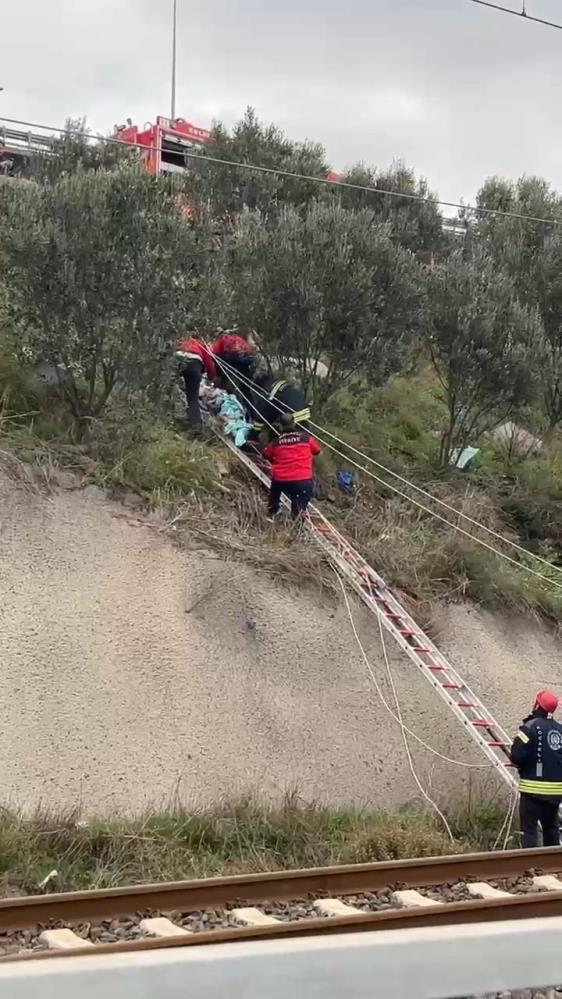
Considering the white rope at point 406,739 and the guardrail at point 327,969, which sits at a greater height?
the guardrail at point 327,969

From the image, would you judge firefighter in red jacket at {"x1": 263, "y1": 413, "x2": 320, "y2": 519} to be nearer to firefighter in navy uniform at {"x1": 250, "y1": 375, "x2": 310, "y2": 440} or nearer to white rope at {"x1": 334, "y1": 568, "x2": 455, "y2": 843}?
firefighter in navy uniform at {"x1": 250, "y1": 375, "x2": 310, "y2": 440}

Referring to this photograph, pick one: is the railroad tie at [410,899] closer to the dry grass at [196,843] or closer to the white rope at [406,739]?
the dry grass at [196,843]

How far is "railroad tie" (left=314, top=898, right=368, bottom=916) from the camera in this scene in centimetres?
574

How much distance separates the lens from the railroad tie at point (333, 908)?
5.74 meters

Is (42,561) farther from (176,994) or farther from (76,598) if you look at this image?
(176,994)

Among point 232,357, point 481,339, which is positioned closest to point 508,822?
point 232,357

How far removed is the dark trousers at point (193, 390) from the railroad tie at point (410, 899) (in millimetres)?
7625

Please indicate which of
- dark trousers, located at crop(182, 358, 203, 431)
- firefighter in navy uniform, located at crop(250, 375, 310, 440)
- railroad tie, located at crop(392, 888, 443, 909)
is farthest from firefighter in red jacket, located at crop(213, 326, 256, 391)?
railroad tie, located at crop(392, 888, 443, 909)

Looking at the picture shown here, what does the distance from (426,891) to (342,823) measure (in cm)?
218

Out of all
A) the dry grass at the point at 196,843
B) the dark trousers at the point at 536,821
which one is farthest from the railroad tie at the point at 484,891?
the dark trousers at the point at 536,821

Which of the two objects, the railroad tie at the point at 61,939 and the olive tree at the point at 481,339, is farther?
the olive tree at the point at 481,339

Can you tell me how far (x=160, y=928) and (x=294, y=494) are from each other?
263 inches

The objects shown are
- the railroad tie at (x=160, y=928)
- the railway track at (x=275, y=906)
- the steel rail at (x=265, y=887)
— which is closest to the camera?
the railway track at (x=275, y=906)

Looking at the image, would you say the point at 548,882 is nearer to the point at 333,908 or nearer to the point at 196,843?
the point at 333,908
